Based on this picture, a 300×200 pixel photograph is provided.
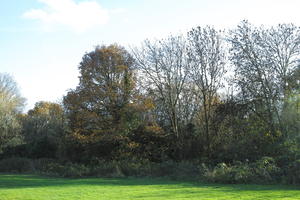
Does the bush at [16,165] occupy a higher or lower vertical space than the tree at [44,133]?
lower

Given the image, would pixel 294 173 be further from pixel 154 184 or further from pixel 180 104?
pixel 180 104

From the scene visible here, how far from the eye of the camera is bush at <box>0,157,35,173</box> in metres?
34.7

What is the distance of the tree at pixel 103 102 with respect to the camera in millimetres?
31125

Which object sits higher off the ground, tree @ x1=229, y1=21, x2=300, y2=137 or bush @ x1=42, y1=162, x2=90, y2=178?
tree @ x1=229, y1=21, x2=300, y2=137

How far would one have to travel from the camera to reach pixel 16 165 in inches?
1401

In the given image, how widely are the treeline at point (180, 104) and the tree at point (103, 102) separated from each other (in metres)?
0.09

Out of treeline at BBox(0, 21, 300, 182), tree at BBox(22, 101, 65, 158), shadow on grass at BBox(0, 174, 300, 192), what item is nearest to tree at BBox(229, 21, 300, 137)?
treeline at BBox(0, 21, 300, 182)

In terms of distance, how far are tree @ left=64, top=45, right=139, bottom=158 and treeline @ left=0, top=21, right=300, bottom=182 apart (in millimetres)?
93

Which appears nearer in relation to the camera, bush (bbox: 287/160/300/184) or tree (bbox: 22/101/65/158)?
bush (bbox: 287/160/300/184)

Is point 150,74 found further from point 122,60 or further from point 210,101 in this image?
point 210,101

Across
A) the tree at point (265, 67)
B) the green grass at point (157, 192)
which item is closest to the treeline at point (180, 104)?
the tree at point (265, 67)

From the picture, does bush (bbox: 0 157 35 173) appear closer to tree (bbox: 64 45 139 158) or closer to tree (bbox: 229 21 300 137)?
tree (bbox: 64 45 139 158)

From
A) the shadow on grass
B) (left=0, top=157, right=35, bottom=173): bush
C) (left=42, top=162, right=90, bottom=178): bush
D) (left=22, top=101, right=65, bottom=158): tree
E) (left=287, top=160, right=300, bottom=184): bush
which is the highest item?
(left=22, top=101, right=65, bottom=158): tree

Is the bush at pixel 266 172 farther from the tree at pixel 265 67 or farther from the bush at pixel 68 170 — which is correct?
the bush at pixel 68 170
